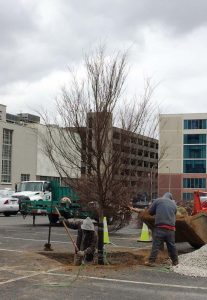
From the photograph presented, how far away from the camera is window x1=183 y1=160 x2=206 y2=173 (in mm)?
118188

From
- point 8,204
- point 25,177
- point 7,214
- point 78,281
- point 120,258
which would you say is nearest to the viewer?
point 78,281

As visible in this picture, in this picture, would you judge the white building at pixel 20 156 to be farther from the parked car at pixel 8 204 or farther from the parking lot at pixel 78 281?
the parking lot at pixel 78 281

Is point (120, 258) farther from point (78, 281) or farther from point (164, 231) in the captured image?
point (78, 281)

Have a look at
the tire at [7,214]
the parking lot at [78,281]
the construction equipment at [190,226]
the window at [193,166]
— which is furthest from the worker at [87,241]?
the window at [193,166]

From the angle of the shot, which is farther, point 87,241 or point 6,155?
point 6,155

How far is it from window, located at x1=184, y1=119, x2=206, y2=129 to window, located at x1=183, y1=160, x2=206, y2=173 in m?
7.73

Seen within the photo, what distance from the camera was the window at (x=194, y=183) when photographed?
4608 inches

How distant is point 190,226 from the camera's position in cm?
1322

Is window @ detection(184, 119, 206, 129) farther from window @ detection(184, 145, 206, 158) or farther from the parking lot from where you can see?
the parking lot

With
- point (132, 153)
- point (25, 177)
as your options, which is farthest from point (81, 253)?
point (25, 177)

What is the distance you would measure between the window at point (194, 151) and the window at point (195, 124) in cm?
431

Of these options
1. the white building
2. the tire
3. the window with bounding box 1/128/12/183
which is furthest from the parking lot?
the window with bounding box 1/128/12/183

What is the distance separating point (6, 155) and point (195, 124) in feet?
211

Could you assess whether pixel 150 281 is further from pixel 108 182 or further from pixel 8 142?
pixel 8 142
